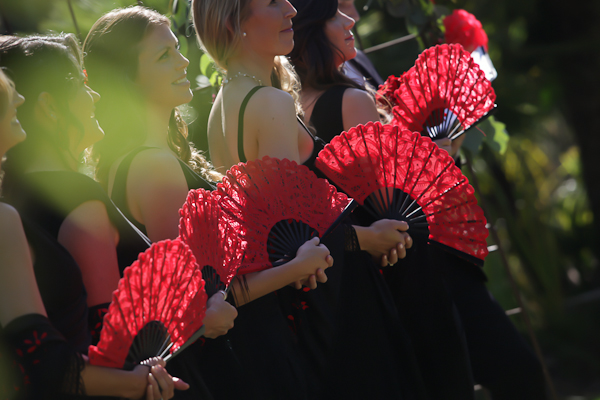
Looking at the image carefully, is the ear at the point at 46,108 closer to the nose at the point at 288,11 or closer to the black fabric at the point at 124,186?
the black fabric at the point at 124,186

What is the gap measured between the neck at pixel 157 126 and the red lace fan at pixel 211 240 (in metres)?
0.32

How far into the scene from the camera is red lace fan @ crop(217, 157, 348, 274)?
1564mm

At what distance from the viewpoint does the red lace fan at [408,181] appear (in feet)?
5.73

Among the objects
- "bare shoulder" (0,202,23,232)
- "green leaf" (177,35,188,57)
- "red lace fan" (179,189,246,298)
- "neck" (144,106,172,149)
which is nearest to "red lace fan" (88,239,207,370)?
"red lace fan" (179,189,246,298)

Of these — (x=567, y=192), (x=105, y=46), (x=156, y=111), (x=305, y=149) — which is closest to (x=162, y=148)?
(x=156, y=111)

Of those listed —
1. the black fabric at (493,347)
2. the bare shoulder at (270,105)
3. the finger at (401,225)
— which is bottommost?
the black fabric at (493,347)

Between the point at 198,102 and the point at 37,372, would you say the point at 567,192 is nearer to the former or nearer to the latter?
the point at 198,102

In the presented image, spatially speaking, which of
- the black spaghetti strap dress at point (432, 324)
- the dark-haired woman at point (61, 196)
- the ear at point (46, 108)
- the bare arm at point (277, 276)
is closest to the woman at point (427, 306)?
the black spaghetti strap dress at point (432, 324)

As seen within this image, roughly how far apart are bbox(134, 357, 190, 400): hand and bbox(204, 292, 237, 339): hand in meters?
0.16

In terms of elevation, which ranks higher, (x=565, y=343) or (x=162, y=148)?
(x=162, y=148)

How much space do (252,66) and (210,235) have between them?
0.68 meters

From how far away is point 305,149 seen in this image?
1939 mm

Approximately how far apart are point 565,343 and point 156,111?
6.91 metres

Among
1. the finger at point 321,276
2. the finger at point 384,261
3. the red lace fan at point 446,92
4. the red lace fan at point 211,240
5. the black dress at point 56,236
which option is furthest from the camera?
the red lace fan at point 446,92
